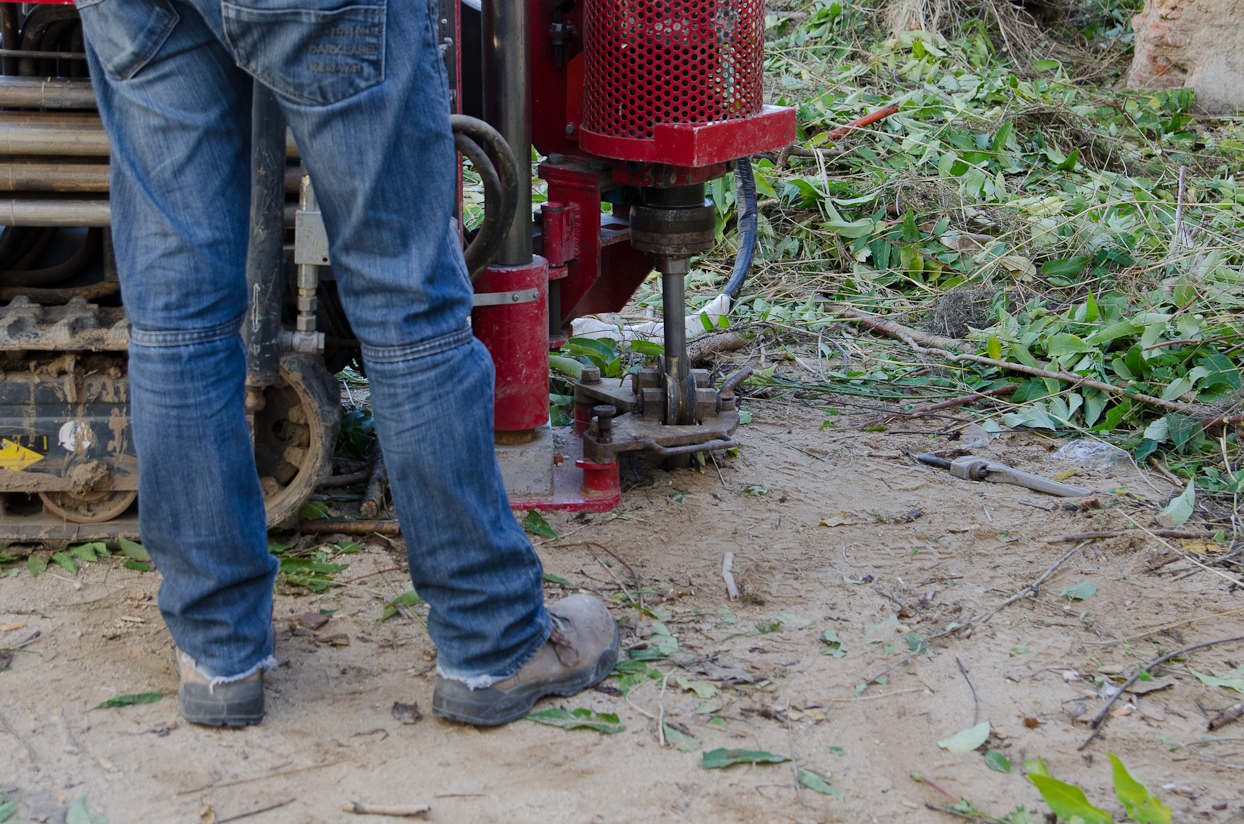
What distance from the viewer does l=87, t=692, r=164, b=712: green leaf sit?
2020 millimetres

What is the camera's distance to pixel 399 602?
2443 millimetres

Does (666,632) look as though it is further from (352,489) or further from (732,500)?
(352,489)

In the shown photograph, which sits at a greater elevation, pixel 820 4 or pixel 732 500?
pixel 820 4

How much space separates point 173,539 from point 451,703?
53 centimetres

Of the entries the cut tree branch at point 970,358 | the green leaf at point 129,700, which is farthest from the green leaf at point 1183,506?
the green leaf at point 129,700

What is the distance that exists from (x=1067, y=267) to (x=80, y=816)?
13.2ft

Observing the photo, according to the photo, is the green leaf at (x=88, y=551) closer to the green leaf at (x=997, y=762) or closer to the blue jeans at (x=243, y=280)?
the blue jeans at (x=243, y=280)

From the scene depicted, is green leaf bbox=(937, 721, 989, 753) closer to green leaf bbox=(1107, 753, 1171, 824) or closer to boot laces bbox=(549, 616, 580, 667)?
green leaf bbox=(1107, 753, 1171, 824)

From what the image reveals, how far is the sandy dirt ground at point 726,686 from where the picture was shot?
5.90 feet

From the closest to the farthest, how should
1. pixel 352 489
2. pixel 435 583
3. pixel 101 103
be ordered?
1. pixel 101 103
2. pixel 435 583
3. pixel 352 489

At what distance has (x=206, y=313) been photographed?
5.74 ft

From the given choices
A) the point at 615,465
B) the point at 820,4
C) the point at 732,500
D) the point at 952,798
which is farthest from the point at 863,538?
the point at 820,4

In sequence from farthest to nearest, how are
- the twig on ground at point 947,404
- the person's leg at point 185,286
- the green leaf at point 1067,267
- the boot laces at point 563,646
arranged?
the green leaf at point 1067,267 → the twig on ground at point 947,404 → the boot laces at point 563,646 → the person's leg at point 185,286

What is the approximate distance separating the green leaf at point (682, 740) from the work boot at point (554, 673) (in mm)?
190
